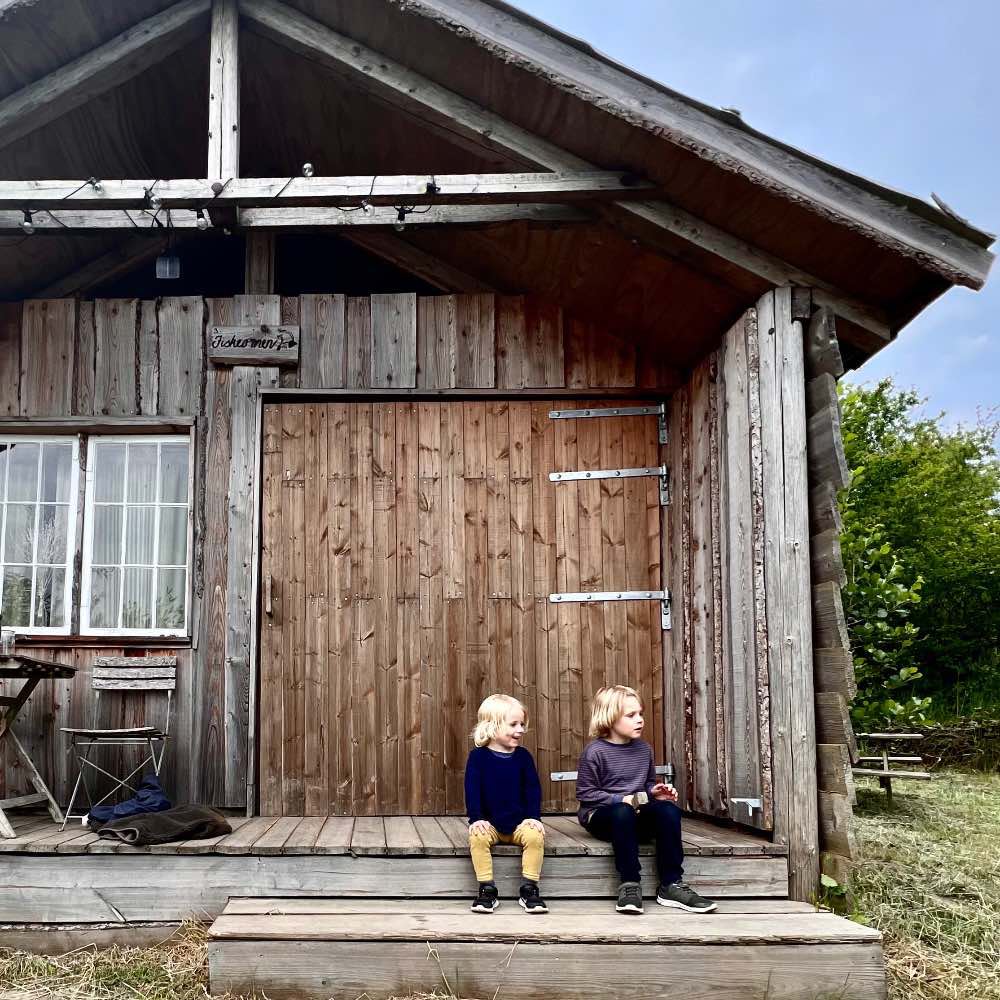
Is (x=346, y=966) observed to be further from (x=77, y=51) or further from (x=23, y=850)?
(x=77, y=51)

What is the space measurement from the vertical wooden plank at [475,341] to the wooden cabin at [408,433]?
2 cm

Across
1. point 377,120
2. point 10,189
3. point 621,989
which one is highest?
point 377,120

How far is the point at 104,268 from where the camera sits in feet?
18.8

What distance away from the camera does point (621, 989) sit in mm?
3445

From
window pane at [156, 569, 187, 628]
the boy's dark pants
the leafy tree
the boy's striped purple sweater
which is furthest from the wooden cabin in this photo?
the leafy tree

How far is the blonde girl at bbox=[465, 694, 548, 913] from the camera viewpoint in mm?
3871

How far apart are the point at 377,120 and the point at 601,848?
3.83 meters

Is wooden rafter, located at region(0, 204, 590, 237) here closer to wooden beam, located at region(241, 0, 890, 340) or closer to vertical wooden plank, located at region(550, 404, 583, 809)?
wooden beam, located at region(241, 0, 890, 340)

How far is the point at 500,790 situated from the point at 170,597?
2369 millimetres

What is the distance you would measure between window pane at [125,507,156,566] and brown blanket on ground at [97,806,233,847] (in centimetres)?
156

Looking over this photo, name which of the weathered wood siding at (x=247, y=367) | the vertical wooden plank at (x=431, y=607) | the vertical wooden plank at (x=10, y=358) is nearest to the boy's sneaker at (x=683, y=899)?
the vertical wooden plank at (x=431, y=607)

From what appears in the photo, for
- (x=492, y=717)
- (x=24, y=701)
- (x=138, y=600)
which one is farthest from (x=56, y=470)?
(x=492, y=717)

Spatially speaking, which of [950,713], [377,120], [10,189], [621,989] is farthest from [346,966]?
[950,713]

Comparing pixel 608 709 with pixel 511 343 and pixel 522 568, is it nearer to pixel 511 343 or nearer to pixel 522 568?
pixel 522 568
